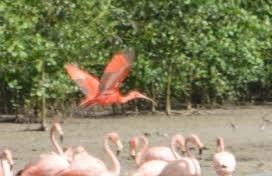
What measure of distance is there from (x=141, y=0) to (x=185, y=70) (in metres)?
1.78

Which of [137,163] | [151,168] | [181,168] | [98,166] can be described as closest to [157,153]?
[137,163]

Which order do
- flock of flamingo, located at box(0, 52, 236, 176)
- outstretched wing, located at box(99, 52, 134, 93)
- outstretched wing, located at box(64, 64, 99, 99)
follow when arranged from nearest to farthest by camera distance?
flock of flamingo, located at box(0, 52, 236, 176), outstretched wing, located at box(99, 52, 134, 93), outstretched wing, located at box(64, 64, 99, 99)

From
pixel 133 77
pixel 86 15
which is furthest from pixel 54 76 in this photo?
pixel 133 77

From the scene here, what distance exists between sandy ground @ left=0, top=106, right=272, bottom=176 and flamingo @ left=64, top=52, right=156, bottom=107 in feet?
2.21

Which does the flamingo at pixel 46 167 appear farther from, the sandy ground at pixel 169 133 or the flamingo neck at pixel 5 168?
the sandy ground at pixel 169 133

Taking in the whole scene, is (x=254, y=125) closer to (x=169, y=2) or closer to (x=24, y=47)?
(x=169, y=2)

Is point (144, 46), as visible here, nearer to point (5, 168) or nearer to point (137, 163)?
point (137, 163)

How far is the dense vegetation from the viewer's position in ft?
62.7

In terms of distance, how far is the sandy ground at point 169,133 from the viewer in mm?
15555

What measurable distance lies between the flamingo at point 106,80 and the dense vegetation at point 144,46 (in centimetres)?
130

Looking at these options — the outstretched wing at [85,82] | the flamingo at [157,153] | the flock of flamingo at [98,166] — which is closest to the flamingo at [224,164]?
the flock of flamingo at [98,166]

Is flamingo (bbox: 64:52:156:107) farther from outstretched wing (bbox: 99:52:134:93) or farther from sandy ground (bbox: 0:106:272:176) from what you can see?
sandy ground (bbox: 0:106:272:176)

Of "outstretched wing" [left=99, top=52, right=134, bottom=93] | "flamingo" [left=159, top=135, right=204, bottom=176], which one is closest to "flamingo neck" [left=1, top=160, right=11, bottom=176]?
"flamingo" [left=159, top=135, right=204, bottom=176]

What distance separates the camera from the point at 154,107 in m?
22.5
